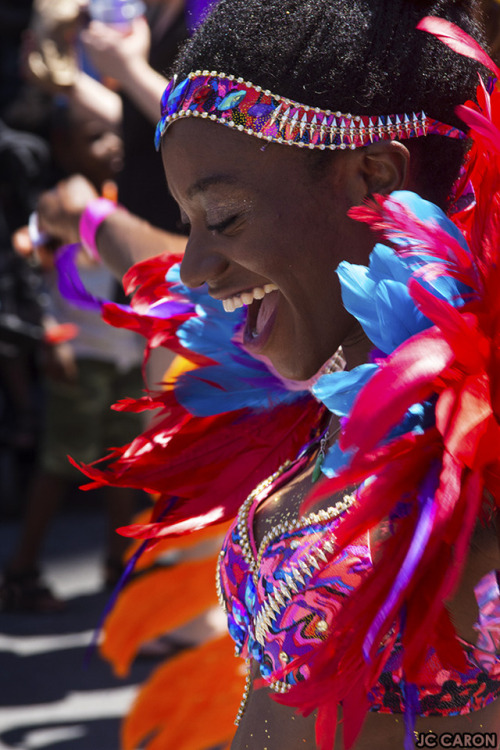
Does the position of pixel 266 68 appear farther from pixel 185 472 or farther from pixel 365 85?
pixel 185 472

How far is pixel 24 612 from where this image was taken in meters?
3.98

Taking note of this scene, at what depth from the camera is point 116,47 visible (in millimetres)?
2711

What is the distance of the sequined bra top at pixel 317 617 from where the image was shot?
1.07 metres

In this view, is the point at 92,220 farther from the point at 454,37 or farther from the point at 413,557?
the point at 413,557

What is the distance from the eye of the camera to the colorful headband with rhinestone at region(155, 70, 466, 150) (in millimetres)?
1116

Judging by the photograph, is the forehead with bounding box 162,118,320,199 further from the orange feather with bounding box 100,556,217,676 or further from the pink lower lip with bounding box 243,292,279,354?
the orange feather with bounding box 100,556,217,676

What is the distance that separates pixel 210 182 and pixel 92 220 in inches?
46.5

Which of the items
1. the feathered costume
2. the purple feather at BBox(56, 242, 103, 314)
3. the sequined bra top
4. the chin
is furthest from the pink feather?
the purple feather at BBox(56, 242, 103, 314)

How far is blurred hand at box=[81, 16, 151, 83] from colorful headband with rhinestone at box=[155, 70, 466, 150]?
1.63 metres

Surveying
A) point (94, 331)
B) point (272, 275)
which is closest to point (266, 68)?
point (272, 275)

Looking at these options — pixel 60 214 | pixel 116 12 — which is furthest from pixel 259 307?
pixel 116 12

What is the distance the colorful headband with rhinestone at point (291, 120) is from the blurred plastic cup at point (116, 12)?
178cm

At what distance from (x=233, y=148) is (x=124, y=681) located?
2638 millimetres

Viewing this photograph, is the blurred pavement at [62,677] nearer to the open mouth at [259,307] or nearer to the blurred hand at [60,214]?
the blurred hand at [60,214]
